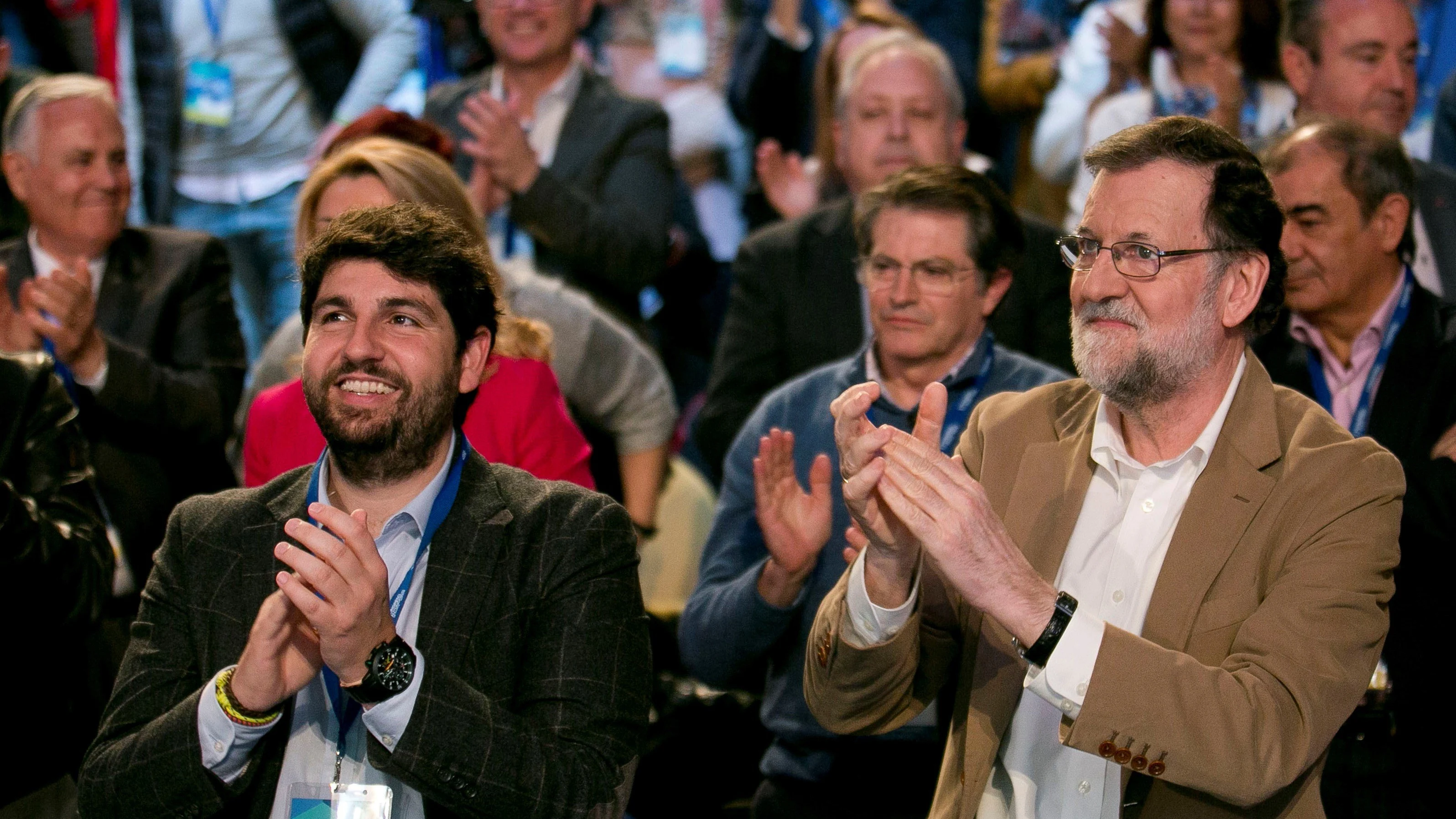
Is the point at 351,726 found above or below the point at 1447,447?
below

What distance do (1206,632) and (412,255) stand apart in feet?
4.35

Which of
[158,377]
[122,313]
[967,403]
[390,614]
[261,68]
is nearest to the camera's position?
[390,614]

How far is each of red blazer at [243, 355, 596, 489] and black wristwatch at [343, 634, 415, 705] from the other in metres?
1.00

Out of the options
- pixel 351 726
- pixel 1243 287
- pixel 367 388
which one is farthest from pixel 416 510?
pixel 1243 287

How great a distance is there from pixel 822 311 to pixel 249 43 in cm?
255

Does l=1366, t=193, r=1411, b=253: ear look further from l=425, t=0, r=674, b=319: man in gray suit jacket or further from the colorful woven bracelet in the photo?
the colorful woven bracelet


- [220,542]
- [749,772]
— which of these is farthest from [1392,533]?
[749,772]

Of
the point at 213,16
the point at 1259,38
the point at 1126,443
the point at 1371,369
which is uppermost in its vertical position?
→ the point at 1259,38

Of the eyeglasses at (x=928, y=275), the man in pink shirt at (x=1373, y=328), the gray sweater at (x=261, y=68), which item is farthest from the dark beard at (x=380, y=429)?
the gray sweater at (x=261, y=68)

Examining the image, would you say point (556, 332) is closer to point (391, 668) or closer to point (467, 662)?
point (467, 662)

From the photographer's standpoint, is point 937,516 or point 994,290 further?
point 994,290

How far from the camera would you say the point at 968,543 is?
6.88ft

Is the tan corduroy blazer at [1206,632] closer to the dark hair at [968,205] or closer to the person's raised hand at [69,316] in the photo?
the dark hair at [968,205]

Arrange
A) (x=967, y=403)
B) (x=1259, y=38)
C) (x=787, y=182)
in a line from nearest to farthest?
(x=967, y=403), (x=1259, y=38), (x=787, y=182)
